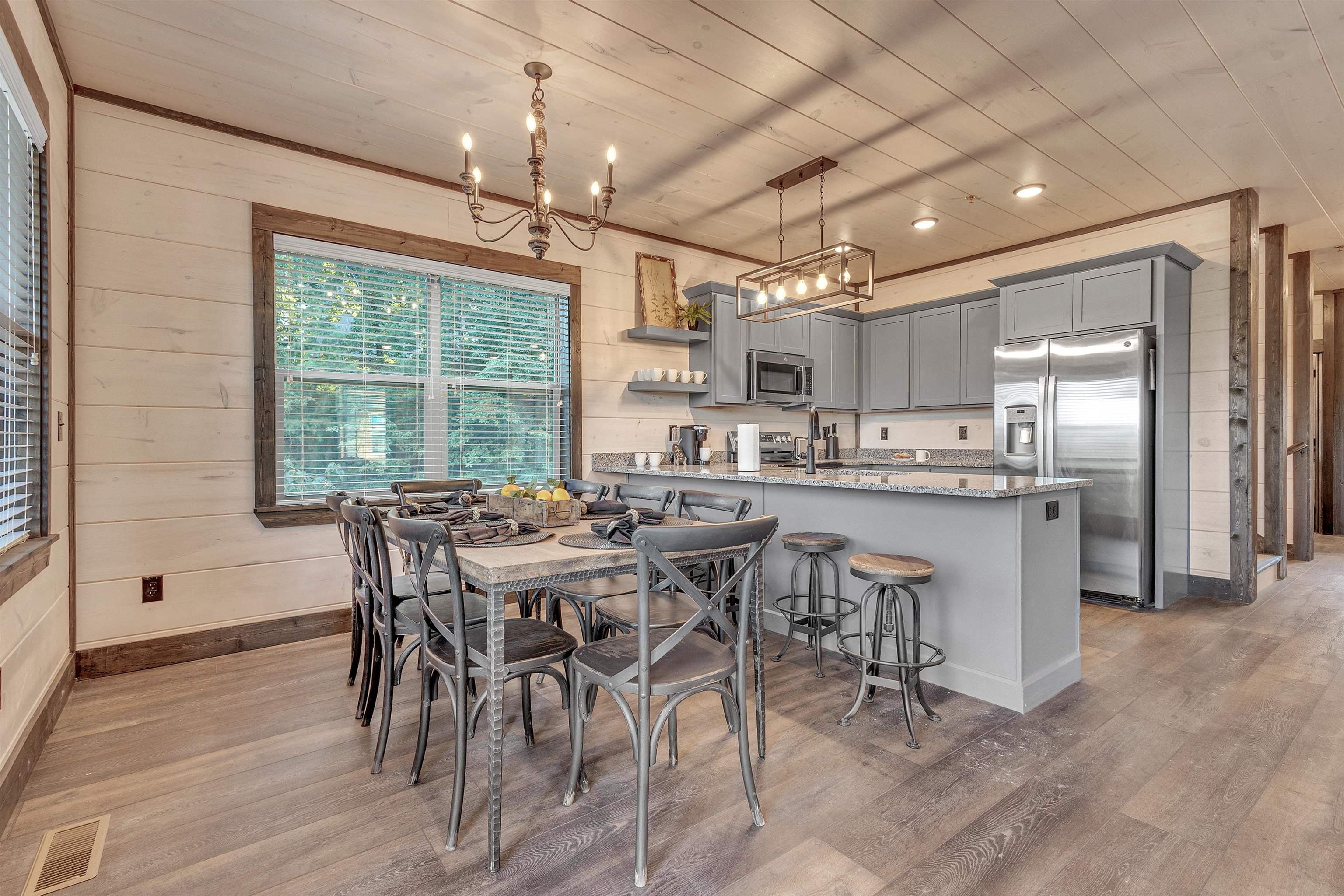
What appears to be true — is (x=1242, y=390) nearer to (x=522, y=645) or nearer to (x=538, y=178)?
(x=538, y=178)

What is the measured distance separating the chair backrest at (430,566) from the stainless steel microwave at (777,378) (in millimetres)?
3681

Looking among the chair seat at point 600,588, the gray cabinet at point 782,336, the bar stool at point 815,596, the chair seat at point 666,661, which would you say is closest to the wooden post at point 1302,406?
the gray cabinet at point 782,336

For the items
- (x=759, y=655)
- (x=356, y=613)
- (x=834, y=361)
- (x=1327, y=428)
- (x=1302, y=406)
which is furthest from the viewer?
(x=1327, y=428)

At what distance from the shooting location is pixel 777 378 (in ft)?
17.5

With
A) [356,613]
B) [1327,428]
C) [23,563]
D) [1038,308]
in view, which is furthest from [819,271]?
[1327,428]

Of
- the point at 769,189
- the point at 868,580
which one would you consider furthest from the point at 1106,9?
the point at 868,580

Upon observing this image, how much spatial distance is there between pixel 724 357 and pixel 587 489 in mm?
2141

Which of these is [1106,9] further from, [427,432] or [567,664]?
[427,432]

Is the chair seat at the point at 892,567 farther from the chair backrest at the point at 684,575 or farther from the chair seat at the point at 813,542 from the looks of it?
the chair backrest at the point at 684,575

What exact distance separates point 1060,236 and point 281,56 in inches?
206

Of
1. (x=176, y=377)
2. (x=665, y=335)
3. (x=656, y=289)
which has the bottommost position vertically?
(x=176, y=377)

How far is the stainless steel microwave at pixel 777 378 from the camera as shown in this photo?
5172 mm

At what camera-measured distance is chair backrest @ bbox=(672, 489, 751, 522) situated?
7.57ft

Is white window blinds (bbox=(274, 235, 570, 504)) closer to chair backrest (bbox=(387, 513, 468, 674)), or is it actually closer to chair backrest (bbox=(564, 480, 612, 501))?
chair backrest (bbox=(564, 480, 612, 501))
